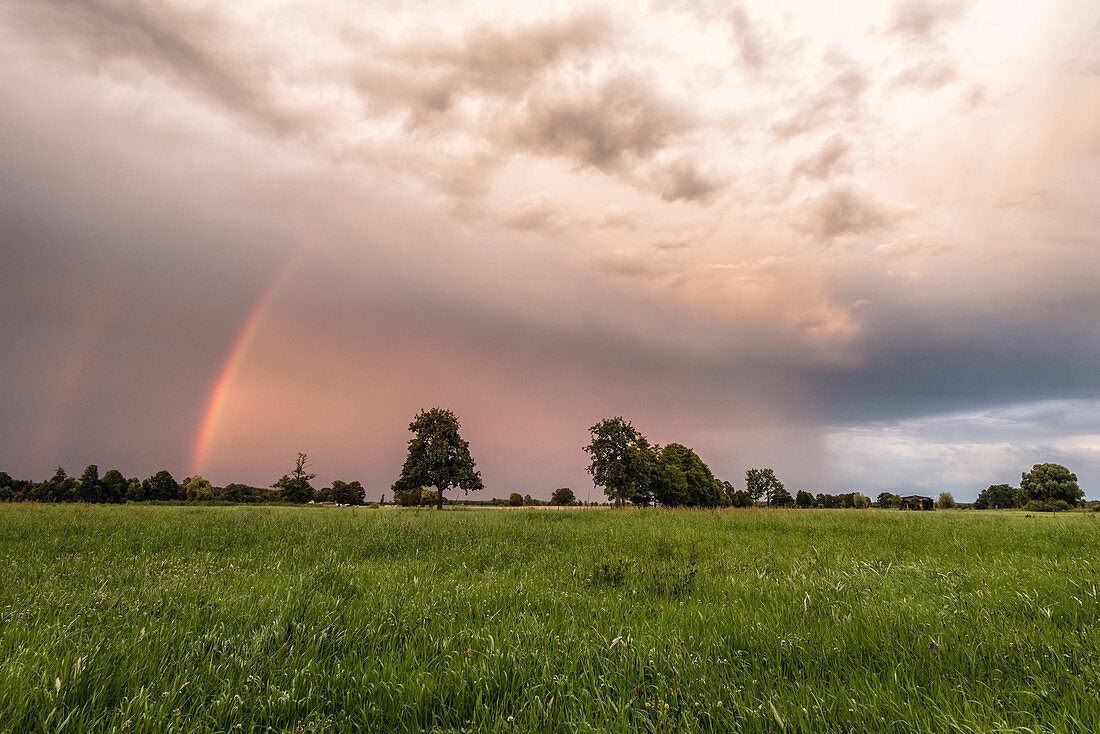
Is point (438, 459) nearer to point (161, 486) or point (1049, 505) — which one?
point (161, 486)

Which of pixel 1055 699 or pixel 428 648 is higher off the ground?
pixel 1055 699

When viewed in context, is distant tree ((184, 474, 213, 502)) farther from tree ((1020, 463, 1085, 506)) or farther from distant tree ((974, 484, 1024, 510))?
distant tree ((974, 484, 1024, 510))

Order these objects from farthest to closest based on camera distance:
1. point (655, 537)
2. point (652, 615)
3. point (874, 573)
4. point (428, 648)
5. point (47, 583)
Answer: point (655, 537)
point (874, 573)
point (47, 583)
point (652, 615)
point (428, 648)

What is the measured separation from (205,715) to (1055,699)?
574 centimetres

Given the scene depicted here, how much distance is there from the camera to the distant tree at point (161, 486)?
89.1 m

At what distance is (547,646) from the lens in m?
4.48

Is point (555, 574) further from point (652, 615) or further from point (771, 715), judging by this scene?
point (771, 715)

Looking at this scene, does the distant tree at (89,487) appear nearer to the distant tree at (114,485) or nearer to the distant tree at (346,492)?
the distant tree at (114,485)

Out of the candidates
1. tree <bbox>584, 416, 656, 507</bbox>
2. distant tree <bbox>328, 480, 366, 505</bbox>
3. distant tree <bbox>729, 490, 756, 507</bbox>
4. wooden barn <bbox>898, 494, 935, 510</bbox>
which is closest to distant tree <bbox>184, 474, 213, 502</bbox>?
distant tree <bbox>328, 480, 366, 505</bbox>

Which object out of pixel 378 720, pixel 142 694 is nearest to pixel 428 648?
pixel 378 720

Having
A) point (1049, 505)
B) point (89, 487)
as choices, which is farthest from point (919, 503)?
point (89, 487)

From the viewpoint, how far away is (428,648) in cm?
453

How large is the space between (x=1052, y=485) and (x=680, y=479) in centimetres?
8535

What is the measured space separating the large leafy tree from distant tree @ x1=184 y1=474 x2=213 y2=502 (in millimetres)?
55682
